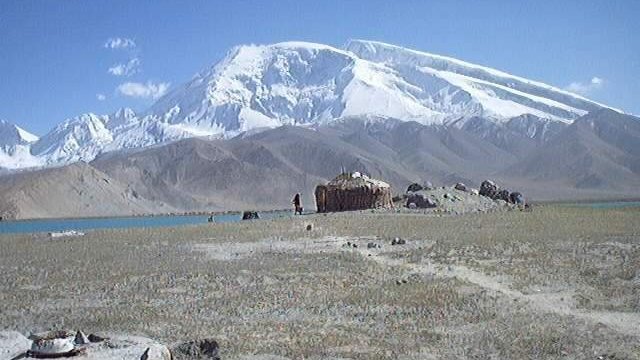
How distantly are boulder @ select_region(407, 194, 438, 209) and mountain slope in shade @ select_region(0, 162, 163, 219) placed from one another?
70636mm

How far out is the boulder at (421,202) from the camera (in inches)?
1754

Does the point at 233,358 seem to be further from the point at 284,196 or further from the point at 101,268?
the point at 284,196

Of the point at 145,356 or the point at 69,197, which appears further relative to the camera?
the point at 69,197

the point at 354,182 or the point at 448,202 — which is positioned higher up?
the point at 354,182

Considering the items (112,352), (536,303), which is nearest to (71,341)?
(112,352)

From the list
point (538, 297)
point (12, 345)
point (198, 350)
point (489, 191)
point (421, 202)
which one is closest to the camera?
point (12, 345)

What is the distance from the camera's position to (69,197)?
364 feet

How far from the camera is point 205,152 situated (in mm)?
166000

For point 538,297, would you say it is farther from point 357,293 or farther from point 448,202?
point 448,202

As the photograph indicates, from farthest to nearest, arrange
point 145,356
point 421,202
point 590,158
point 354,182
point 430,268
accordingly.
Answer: point 590,158 → point 354,182 → point 421,202 → point 430,268 → point 145,356

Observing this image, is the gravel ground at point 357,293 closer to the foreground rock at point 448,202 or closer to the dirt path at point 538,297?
the dirt path at point 538,297

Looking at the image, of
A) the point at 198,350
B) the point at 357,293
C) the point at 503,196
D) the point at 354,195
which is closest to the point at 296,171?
the point at 503,196

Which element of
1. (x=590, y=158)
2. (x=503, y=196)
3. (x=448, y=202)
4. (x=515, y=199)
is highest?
(x=590, y=158)

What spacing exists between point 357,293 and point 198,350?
5.34 m
